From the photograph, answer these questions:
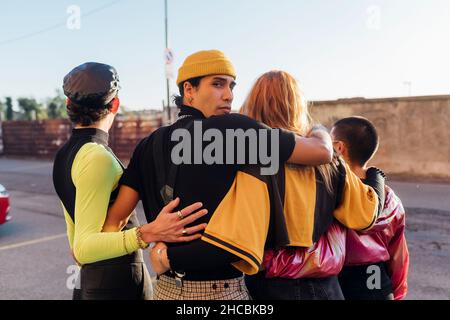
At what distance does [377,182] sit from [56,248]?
16.1 ft

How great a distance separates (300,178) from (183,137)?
1.48 ft

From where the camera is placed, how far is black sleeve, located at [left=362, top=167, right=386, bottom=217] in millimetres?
1728

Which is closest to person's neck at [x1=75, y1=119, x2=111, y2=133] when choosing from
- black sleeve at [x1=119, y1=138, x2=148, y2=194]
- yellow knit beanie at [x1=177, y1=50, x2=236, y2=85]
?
black sleeve at [x1=119, y1=138, x2=148, y2=194]

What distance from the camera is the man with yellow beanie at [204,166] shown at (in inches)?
55.3

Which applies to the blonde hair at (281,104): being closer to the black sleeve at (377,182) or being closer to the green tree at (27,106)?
the black sleeve at (377,182)

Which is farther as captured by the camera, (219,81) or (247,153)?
(219,81)

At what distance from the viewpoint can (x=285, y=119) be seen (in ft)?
5.16

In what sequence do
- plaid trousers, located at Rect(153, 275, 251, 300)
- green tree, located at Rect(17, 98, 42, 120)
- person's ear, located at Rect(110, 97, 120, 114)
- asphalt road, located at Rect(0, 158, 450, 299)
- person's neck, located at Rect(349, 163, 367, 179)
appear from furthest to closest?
green tree, located at Rect(17, 98, 42, 120) < asphalt road, located at Rect(0, 158, 450, 299) < person's neck, located at Rect(349, 163, 367, 179) < person's ear, located at Rect(110, 97, 120, 114) < plaid trousers, located at Rect(153, 275, 251, 300)

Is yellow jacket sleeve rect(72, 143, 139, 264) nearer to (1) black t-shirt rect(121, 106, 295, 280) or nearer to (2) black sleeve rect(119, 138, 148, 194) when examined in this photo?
(2) black sleeve rect(119, 138, 148, 194)

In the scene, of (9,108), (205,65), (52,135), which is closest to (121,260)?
(205,65)

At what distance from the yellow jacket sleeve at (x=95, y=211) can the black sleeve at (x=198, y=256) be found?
0.20 meters

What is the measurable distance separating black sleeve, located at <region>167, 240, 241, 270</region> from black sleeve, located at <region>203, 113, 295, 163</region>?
0.38 m
